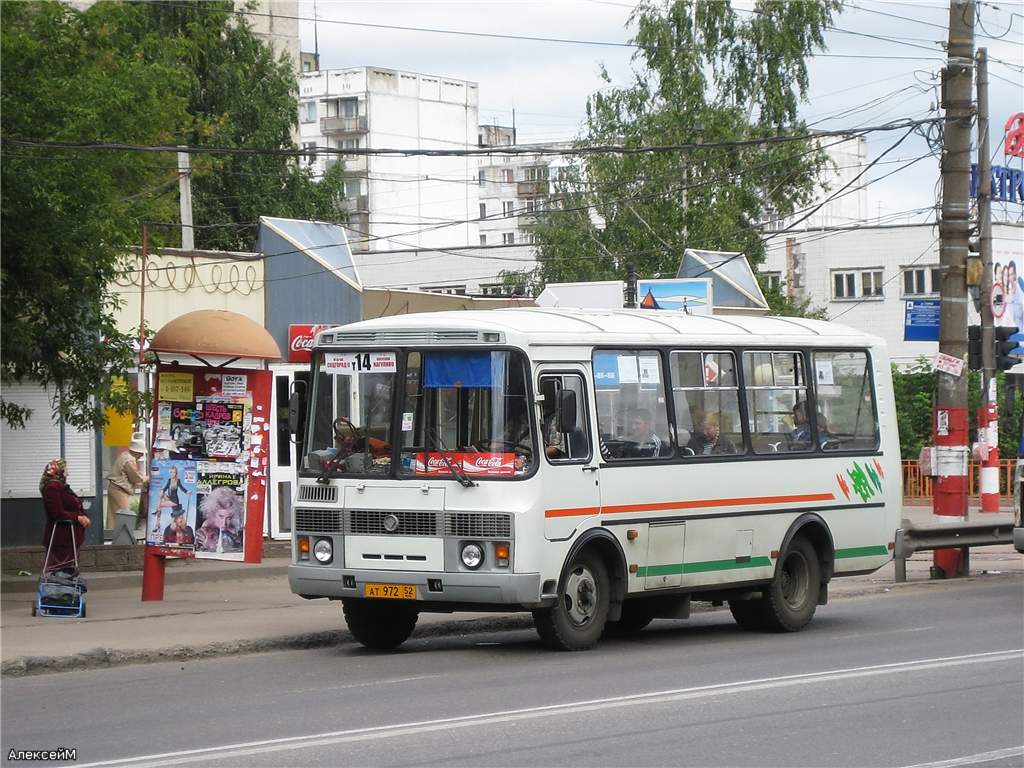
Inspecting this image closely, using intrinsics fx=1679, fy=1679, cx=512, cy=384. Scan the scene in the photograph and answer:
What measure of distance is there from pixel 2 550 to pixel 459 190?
74.6 meters

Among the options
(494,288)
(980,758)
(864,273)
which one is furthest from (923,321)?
(864,273)

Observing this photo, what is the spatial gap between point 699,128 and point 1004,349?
28718 millimetres

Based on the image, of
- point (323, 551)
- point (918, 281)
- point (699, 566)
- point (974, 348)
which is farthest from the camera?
point (918, 281)

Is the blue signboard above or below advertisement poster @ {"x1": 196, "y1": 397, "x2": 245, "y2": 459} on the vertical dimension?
Result: above

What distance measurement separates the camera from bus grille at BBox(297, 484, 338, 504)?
13.5 meters

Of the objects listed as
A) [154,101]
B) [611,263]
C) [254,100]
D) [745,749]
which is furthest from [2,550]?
[611,263]

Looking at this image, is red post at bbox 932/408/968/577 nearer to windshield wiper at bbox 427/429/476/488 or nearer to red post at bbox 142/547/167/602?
red post at bbox 142/547/167/602

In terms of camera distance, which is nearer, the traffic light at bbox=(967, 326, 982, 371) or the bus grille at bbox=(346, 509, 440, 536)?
the bus grille at bbox=(346, 509, 440, 536)

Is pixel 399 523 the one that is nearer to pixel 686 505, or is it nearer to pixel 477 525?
pixel 477 525

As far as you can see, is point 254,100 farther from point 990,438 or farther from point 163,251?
point 990,438

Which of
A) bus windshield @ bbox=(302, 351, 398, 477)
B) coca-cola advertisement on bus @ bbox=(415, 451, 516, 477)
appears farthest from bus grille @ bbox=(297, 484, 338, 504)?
coca-cola advertisement on bus @ bbox=(415, 451, 516, 477)

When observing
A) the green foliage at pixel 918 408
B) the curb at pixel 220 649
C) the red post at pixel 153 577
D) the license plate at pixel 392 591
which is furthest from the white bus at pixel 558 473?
the green foliage at pixel 918 408

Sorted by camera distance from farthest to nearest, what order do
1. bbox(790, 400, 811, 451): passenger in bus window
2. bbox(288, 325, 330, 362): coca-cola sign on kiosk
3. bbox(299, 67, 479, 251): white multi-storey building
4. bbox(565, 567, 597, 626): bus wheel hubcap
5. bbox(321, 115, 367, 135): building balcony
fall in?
bbox(321, 115, 367, 135): building balcony, bbox(299, 67, 479, 251): white multi-storey building, bbox(288, 325, 330, 362): coca-cola sign on kiosk, bbox(790, 400, 811, 451): passenger in bus window, bbox(565, 567, 597, 626): bus wheel hubcap

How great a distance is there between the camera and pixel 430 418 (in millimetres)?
13289
